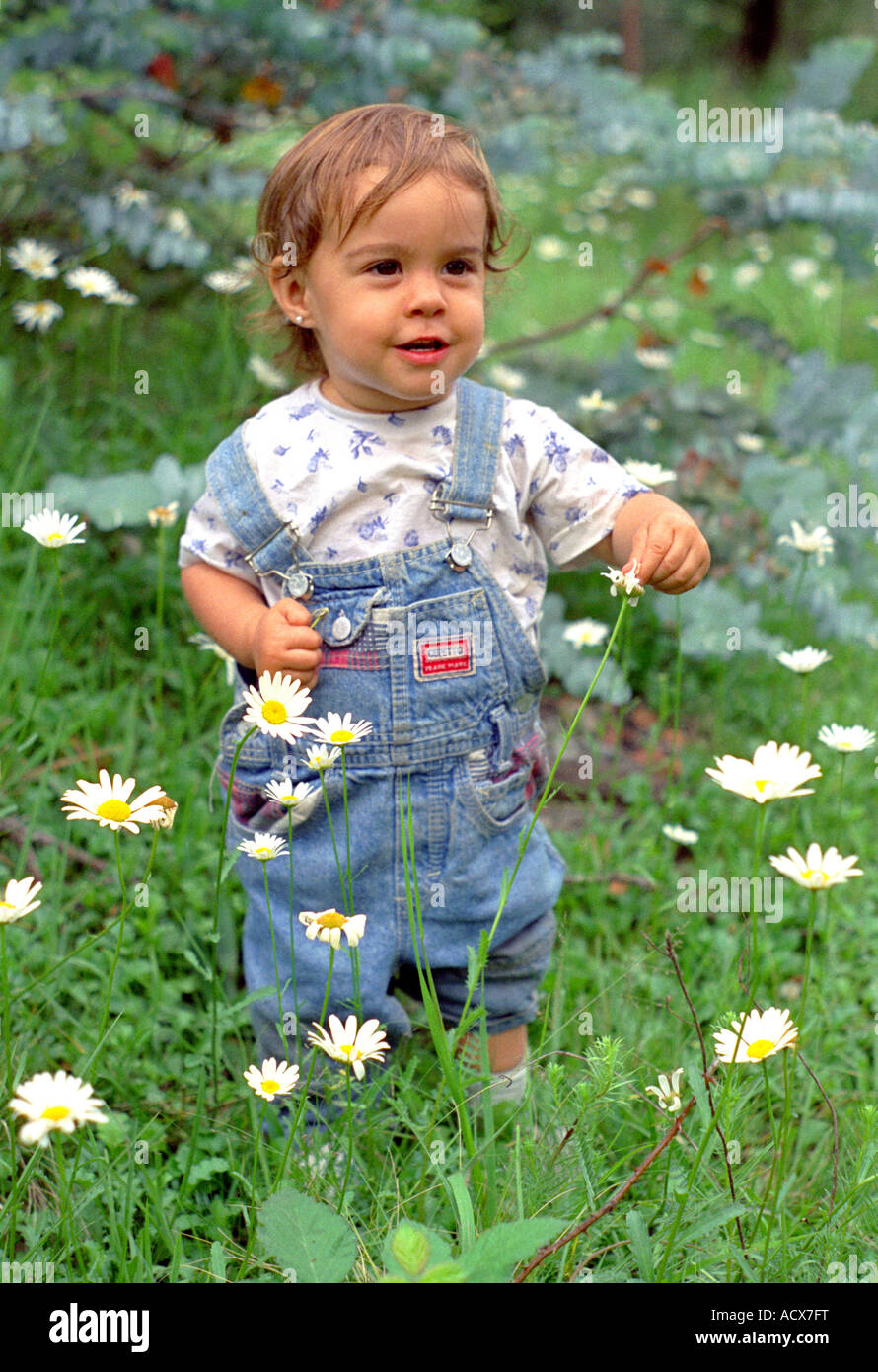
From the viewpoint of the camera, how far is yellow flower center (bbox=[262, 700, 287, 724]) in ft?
4.20

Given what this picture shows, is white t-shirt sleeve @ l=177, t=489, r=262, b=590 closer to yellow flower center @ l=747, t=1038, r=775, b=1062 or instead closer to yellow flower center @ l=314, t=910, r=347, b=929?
yellow flower center @ l=314, t=910, r=347, b=929

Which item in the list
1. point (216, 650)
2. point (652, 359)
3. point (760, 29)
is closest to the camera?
point (216, 650)

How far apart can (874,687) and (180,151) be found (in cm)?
197

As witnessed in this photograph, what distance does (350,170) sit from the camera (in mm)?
1438

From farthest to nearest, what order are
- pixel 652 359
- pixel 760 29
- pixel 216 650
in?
pixel 760 29, pixel 652 359, pixel 216 650

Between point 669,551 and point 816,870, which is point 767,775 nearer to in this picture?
point 816,870

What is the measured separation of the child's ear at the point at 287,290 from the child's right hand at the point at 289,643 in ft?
1.28

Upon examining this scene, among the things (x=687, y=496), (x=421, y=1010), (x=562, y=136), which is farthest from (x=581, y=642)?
(x=562, y=136)

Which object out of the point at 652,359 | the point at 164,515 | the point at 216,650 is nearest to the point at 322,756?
the point at 164,515

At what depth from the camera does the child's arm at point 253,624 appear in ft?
4.66

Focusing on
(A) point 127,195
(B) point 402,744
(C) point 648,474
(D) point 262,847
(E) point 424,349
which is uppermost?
(A) point 127,195

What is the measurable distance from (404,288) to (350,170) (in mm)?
141

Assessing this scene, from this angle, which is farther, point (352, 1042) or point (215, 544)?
point (215, 544)
